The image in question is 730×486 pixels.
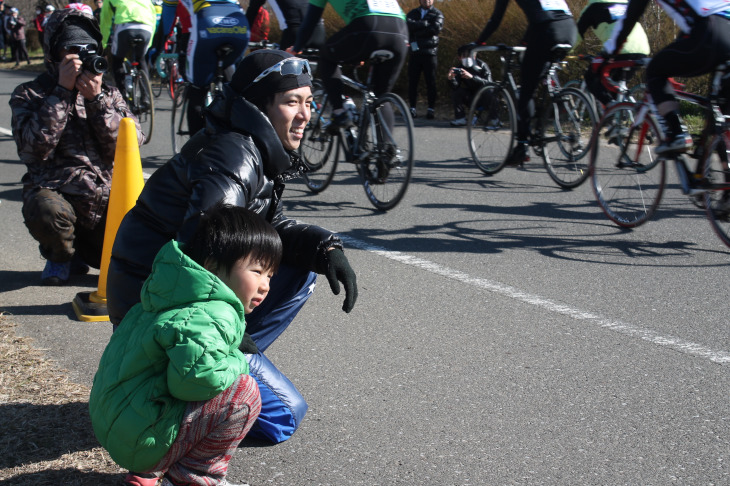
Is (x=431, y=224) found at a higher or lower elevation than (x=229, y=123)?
lower

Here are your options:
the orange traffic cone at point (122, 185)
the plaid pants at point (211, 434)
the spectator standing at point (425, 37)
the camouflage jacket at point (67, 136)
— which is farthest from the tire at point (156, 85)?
the plaid pants at point (211, 434)

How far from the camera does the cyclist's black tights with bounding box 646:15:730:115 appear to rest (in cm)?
496

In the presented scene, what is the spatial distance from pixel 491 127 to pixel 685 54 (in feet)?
9.93

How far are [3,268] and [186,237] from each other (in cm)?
317

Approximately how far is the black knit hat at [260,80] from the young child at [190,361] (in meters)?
0.74

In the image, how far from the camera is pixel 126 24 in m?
9.66

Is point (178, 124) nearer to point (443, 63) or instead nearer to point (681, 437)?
point (681, 437)

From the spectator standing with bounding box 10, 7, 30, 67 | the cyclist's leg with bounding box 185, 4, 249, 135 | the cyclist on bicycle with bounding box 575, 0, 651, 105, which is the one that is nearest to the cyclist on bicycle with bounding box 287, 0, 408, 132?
the cyclist's leg with bounding box 185, 4, 249, 135

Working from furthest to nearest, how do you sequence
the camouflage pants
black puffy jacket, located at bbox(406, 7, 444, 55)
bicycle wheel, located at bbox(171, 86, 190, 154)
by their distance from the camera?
black puffy jacket, located at bbox(406, 7, 444, 55)
bicycle wheel, located at bbox(171, 86, 190, 154)
the camouflage pants

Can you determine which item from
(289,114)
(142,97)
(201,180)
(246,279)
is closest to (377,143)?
(289,114)

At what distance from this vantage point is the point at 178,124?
8.91 meters

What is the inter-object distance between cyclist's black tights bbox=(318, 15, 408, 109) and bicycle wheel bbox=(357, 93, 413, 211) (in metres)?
0.24

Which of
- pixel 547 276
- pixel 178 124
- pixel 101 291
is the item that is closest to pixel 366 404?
pixel 101 291

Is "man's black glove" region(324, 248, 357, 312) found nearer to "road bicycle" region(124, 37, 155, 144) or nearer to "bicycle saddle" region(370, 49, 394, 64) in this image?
"bicycle saddle" region(370, 49, 394, 64)
